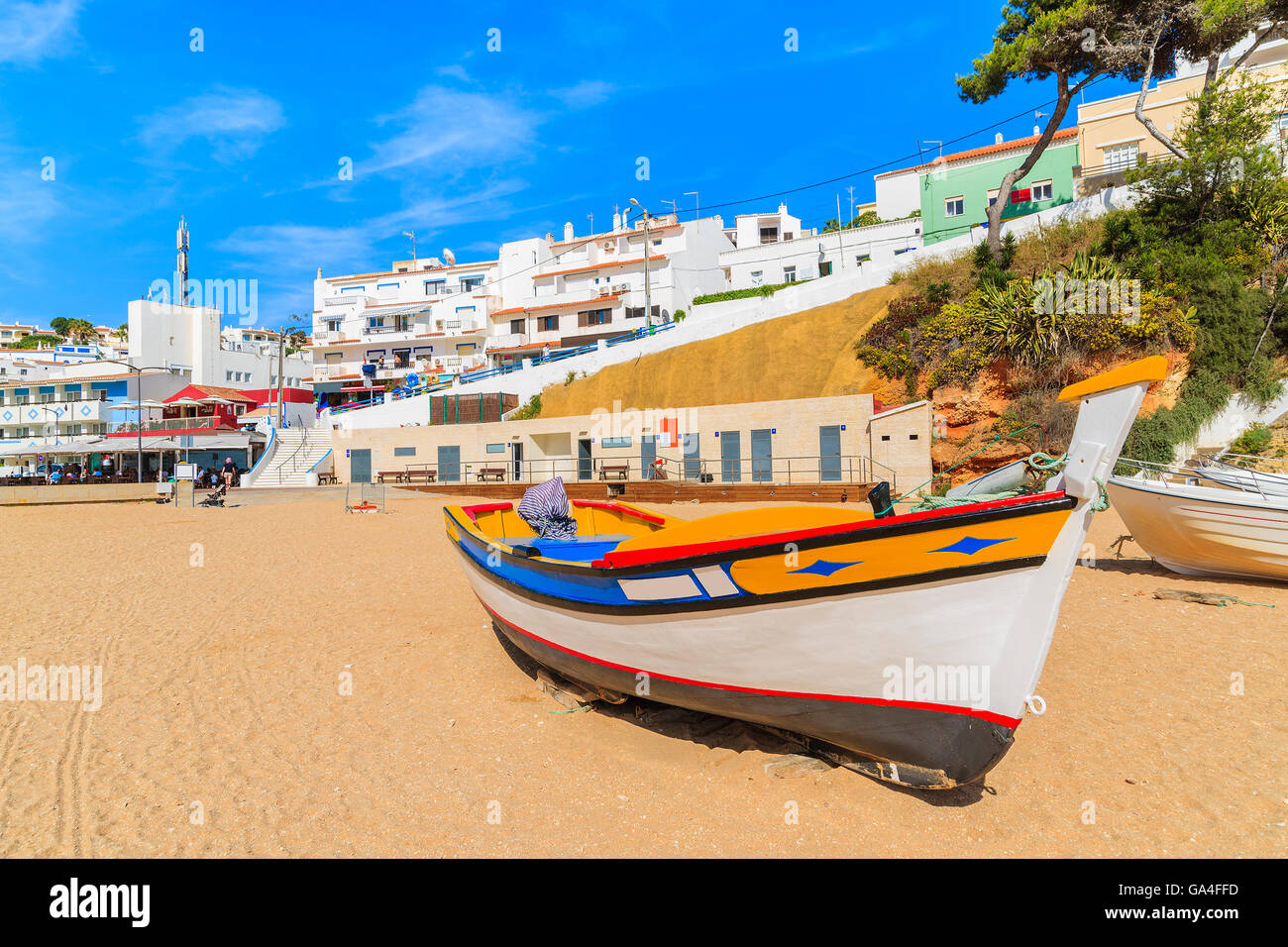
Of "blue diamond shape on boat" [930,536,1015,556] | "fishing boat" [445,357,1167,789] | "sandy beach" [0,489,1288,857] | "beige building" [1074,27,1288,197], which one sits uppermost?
"beige building" [1074,27,1288,197]

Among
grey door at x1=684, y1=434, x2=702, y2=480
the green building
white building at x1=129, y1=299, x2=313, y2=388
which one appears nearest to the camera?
grey door at x1=684, y1=434, x2=702, y2=480

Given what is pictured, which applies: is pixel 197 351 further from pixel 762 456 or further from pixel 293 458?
pixel 762 456

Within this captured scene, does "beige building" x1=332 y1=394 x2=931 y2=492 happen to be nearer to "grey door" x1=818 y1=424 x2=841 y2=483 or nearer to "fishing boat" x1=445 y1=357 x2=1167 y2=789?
"grey door" x1=818 y1=424 x2=841 y2=483

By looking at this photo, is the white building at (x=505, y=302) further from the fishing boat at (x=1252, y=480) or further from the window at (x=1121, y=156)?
the fishing boat at (x=1252, y=480)

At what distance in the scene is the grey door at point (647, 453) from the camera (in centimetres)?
2616

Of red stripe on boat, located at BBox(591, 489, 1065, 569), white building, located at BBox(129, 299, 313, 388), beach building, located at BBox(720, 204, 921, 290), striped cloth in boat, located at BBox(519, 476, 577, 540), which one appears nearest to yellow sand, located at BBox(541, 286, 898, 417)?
beach building, located at BBox(720, 204, 921, 290)

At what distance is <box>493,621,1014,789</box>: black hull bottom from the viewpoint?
149 inches

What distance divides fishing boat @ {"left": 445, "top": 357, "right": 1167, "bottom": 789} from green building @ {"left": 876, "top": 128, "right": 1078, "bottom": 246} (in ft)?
114

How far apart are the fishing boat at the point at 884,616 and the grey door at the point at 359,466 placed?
29727 mm

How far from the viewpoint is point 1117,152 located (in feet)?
103

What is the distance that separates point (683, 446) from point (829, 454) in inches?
229

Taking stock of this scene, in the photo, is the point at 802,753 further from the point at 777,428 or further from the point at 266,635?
the point at 777,428

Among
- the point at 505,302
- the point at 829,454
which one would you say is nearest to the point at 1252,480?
the point at 829,454

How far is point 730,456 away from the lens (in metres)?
24.6
